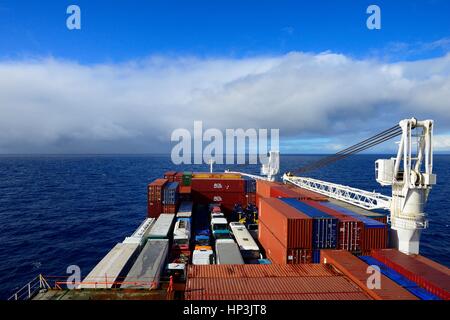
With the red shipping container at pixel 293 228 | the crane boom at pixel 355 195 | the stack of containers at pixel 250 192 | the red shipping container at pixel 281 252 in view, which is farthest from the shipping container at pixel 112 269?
the stack of containers at pixel 250 192

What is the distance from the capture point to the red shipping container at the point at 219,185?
5619cm

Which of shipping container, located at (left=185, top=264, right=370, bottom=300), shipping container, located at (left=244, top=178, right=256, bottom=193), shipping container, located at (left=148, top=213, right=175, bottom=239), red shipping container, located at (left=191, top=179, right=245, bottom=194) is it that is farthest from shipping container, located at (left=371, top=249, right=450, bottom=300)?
red shipping container, located at (left=191, top=179, right=245, bottom=194)

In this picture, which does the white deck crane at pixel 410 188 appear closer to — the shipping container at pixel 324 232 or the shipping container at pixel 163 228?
the shipping container at pixel 324 232

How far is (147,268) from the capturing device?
77.2ft

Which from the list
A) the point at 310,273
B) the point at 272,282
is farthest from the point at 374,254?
the point at 272,282

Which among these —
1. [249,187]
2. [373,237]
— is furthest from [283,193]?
[249,187]

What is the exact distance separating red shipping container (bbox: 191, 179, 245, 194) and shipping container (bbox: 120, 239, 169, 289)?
24900 millimetres

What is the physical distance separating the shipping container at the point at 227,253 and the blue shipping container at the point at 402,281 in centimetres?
1124

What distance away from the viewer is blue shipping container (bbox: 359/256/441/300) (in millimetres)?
15969

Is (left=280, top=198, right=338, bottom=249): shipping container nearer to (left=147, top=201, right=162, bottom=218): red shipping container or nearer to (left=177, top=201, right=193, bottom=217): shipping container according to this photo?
(left=177, top=201, right=193, bottom=217): shipping container

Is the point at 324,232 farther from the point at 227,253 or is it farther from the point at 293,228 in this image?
the point at 227,253

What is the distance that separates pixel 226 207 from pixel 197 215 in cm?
779

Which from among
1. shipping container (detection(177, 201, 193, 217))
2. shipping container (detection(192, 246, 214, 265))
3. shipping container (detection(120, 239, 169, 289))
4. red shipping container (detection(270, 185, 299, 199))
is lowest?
shipping container (detection(192, 246, 214, 265))

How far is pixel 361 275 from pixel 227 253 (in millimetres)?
13590
